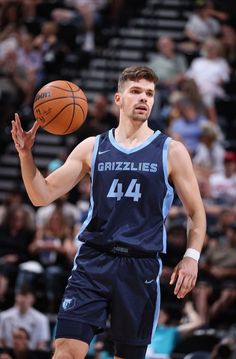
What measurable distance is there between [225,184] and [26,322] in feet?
11.9

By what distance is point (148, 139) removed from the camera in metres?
5.90

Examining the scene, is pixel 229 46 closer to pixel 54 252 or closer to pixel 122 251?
pixel 54 252

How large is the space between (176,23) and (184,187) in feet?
37.7

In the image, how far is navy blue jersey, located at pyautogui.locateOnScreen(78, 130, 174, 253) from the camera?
5.67 meters

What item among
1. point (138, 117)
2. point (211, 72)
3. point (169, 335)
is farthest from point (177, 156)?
point (211, 72)

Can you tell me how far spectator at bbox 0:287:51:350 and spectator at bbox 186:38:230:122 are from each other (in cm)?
509

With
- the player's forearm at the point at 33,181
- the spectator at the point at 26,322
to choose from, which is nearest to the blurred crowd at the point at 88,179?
the spectator at the point at 26,322

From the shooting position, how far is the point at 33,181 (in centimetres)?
575

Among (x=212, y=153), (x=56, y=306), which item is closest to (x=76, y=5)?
(x=212, y=153)

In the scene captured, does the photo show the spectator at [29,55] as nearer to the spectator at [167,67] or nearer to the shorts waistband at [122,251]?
the spectator at [167,67]

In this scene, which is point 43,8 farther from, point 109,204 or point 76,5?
point 109,204

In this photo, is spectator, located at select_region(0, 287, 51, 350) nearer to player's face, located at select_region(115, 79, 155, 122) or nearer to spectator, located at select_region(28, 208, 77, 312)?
spectator, located at select_region(28, 208, 77, 312)

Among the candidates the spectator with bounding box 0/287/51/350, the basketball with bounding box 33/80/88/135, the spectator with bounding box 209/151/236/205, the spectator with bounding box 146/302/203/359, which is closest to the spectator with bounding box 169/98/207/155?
the spectator with bounding box 209/151/236/205

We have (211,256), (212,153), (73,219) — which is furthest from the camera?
(212,153)
